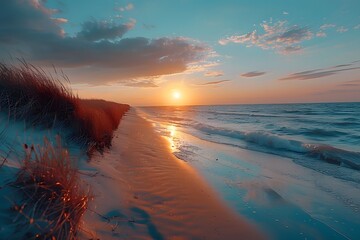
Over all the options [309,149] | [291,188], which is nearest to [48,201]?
[291,188]

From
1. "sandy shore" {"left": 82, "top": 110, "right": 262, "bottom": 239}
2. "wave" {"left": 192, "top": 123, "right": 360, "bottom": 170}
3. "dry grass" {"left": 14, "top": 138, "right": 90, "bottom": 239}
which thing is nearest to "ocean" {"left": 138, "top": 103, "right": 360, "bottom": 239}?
"wave" {"left": 192, "top": 123, "right": 360, "bottom": 170}

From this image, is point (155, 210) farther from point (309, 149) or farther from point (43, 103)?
point (309, 149)

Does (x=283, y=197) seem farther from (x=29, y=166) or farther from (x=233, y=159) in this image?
(x=29, y=166)

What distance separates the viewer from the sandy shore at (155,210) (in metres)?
3.03

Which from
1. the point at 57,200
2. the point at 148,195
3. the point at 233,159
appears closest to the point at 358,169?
the point at 233,159

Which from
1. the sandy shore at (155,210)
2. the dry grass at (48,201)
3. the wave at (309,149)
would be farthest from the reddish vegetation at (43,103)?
the wave at (309,149)

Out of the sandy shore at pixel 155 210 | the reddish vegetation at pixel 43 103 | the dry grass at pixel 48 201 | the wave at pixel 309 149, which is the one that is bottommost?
the wave at pixel 309 149

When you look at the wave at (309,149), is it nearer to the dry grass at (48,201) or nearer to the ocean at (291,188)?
the ocean at (291,188)

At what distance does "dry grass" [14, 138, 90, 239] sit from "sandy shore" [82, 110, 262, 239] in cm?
29

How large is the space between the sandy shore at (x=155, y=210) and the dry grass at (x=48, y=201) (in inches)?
11.4

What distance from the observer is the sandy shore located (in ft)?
9.94

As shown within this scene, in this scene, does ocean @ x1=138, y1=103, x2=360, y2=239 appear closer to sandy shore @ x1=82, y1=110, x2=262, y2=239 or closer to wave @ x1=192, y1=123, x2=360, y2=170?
wave @ x1=192, y1=123, x2=360, y2=170

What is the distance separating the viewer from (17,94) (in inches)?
225

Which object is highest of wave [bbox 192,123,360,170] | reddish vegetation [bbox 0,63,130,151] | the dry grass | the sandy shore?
reddish vegetation [bbox 0,63,130,151]
